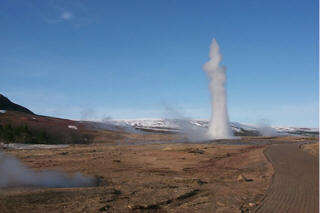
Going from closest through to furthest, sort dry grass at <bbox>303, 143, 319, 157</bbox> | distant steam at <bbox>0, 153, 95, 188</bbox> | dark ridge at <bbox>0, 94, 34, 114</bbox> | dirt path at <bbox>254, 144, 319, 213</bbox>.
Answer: dirt path at <bbox>254, 144, 319, 213</bbox> → distant steam at <bbox>0, 153, 95, 188</bbox> → dry grass at <bbox>303, 143, 319, 157</bbox> → dark ridge at <bbox>0, 94, 34, 114</bbox>

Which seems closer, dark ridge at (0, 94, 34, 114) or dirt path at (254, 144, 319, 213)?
dirt path at (254, 144, 319, 213)

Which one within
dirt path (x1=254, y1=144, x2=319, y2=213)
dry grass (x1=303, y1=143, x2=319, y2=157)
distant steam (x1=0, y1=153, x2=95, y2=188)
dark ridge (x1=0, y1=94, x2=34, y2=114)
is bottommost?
distant steam (x1=0, y1=153, x2=95, y2=188)

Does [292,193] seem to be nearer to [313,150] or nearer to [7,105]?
[313,150]

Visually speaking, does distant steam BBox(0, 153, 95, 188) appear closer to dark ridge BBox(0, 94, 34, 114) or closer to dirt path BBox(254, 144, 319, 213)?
dirt path BBox(254, 144, 319, 213)

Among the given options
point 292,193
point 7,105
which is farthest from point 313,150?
point 7,105

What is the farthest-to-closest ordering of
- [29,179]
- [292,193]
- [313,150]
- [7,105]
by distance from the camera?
[7,105], [313,150], [29,179], [292,193]

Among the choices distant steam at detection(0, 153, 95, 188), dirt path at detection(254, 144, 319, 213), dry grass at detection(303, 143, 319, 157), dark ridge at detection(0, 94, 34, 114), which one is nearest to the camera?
dirt path at detection(254, 144, 319, 213)

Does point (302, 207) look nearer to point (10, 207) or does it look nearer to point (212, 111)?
point (10, 207)

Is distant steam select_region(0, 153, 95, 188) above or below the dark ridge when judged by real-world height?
below

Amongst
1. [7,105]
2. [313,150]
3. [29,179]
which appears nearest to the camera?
[29,179]

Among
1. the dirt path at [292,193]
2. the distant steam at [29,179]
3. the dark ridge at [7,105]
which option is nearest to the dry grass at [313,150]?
the dirt path at [292,193]

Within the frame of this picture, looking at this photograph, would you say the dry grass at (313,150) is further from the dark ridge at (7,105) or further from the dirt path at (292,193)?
the dark ridge at (7,105)

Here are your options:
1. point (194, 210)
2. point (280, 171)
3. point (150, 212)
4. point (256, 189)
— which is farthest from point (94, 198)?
point (280, 171)

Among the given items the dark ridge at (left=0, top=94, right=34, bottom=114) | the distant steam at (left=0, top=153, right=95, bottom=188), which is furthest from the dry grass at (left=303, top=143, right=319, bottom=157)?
the dark ridge at (left=0, top=94, right=34, bottom=114)
